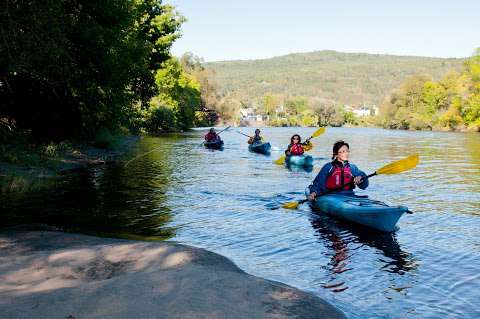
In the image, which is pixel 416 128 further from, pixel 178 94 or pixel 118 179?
pixel 118 179

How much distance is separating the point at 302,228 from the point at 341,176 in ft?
5.77

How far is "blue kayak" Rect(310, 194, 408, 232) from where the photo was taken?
8.91 meters

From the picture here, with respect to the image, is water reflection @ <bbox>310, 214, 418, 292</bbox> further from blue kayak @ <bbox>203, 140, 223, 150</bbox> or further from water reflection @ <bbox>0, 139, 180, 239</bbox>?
blue kayak @ <bbox>203, 140, 223, 150</bbox>

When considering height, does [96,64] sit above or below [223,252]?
above

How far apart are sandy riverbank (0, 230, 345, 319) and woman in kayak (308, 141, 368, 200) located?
14.5 feet

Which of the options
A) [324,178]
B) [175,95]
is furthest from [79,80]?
[175,95]

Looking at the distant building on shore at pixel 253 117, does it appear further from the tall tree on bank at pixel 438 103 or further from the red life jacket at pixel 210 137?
the red life jacket at pixel 210 137

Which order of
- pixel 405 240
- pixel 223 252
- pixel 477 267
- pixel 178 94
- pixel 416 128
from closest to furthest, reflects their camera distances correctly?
1. pixel 477 267
2. pixel 223 252
3. pixel 405 240
4. pixel 178 94
5. pixel 416 128

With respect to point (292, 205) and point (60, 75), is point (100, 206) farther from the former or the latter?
point (60, 75)

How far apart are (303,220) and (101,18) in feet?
40.6

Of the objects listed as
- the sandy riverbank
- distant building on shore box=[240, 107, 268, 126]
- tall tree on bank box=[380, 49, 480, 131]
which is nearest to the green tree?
tall tree on bank box=[380, 49, 480, 131]

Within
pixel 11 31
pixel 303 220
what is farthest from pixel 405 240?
pixel 11 31

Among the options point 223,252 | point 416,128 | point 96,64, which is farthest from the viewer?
point 416,128

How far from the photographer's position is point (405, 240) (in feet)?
29.1
